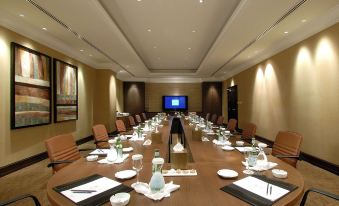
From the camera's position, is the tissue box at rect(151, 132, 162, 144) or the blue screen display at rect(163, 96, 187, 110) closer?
the tissue box at rect(151, 132, 162, 144)

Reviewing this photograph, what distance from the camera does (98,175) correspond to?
4.99 ft

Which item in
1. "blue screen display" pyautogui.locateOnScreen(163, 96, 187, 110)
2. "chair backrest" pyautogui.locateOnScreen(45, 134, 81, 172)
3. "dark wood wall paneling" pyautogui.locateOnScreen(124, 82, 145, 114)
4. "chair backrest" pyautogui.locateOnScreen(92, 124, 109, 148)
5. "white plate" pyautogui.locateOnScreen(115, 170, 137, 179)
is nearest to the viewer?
"white plate" pyautogui.locateOnScreen(115, 170, 137, 179)

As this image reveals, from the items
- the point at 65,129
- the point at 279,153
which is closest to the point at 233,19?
the point at 279,153

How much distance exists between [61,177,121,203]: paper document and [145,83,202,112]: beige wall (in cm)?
1084

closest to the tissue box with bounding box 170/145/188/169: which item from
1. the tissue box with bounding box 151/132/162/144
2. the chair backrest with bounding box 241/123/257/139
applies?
the tissue box with bounding box 151/132/162/144

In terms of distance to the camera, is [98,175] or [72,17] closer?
[98,175]

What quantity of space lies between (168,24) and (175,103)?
744 cm

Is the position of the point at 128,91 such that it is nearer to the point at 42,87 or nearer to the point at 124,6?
the point at 42,87

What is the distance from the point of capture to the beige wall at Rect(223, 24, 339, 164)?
3846mm

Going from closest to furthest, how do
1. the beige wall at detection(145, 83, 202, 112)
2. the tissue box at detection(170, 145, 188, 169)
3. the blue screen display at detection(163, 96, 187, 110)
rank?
1. the tissue box at detection(170, 145, 188, 169)
2. the blue screen display at detection(163, 96, 187, 110)
3. the beige wall at detection(145, 83, 202, 112)

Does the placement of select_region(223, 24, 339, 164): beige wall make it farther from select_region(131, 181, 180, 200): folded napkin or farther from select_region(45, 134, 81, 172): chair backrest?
select_region(45, 134, 81, 172): chair backrest

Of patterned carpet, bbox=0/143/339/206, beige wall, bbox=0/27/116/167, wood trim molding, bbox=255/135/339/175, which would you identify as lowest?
patterned carpet, bbox=0/143/339/206

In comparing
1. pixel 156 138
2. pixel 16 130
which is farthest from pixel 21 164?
pixel 156 138

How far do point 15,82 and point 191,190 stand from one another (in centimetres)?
422
